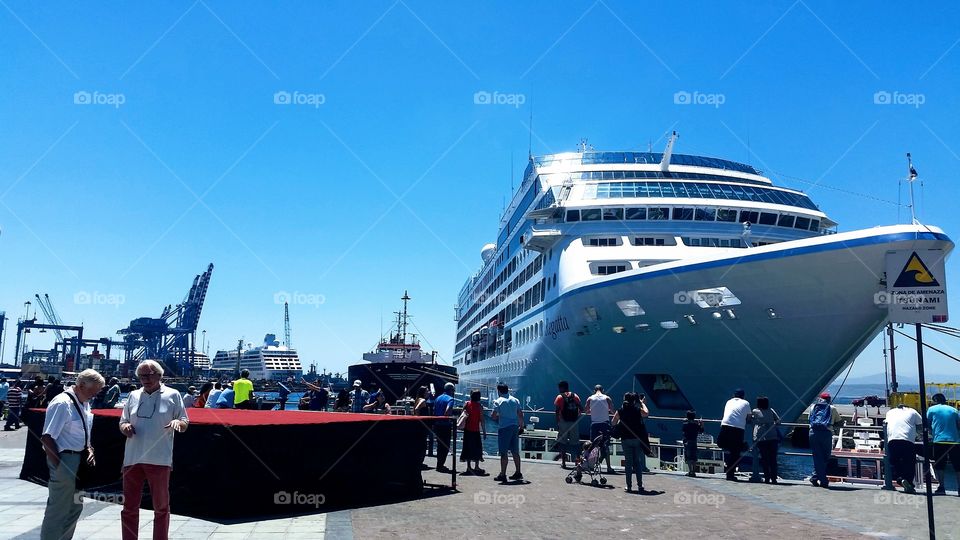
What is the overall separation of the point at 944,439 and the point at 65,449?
41.1ft

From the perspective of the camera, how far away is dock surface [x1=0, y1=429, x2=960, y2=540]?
7.28 m

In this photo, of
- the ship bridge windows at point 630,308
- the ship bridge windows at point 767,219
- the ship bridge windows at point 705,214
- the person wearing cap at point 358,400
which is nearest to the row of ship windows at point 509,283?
the ship bridge windows at point 705,214

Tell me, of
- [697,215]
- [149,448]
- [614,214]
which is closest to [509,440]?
[149,448]

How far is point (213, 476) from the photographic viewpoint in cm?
786

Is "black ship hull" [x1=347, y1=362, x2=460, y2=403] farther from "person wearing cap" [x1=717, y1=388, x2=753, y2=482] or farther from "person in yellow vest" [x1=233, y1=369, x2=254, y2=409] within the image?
"person wearing cap" [x1=717, y1=388, x2=753, y2=482]

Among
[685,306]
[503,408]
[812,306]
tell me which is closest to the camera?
[503,408]

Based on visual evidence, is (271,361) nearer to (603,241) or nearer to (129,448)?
(603,241)

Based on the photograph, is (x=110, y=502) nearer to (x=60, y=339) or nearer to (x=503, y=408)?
(x=503, y=408)

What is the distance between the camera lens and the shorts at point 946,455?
10875 millimetres

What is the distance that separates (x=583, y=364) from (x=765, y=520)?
16514mm

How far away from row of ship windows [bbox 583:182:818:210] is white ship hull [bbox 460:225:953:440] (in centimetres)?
641

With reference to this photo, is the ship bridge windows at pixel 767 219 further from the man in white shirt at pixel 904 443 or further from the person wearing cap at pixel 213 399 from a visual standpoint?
the person wearing cap at pixel 213 399

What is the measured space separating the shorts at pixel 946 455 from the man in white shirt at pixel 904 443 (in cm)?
34

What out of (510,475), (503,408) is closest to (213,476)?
(503,408)
